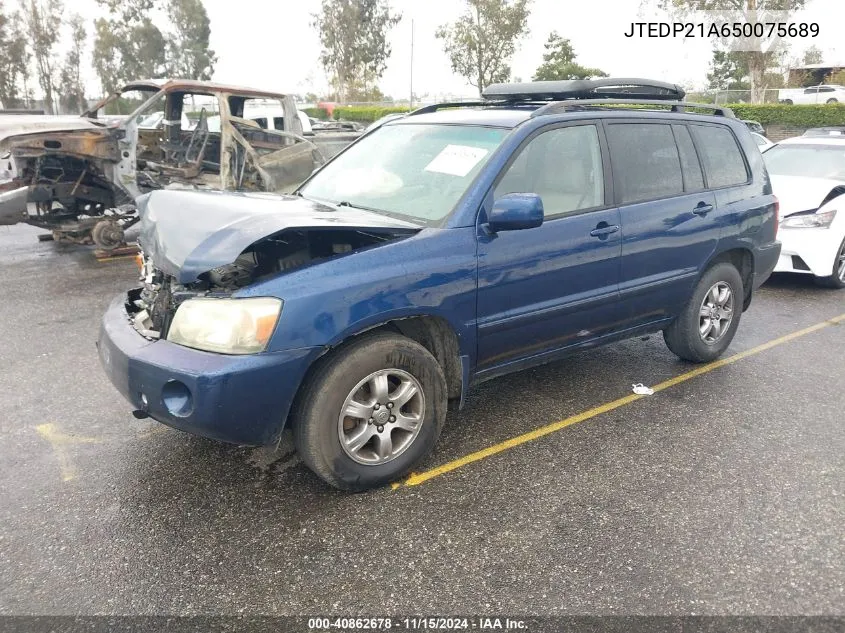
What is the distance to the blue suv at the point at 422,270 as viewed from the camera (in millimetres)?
2779

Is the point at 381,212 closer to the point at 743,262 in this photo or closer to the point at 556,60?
the point at 743,262

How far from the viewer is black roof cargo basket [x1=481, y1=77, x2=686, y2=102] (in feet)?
14.0

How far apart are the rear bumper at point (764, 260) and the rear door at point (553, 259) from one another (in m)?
1.68

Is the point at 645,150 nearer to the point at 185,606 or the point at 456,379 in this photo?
the point at 456,379

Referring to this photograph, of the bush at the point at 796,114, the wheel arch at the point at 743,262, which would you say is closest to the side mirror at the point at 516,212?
the wheel arch at the point at 743,262

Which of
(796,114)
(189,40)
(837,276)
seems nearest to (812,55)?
(796,114)

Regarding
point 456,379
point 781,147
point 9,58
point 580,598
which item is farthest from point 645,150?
point 9,58

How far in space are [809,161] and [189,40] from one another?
5815cm

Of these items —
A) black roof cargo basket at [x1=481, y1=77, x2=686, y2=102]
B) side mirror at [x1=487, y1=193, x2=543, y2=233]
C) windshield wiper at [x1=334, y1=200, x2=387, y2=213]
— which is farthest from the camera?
black roof cargo basket at [x1=481, y1=77, x2=686, y2=102]

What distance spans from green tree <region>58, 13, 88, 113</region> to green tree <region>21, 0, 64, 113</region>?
4.82 ft

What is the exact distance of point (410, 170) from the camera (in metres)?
3.79

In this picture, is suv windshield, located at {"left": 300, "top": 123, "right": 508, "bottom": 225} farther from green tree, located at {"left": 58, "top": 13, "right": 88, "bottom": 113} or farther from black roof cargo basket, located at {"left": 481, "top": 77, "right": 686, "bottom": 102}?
green tree, located at {"left": 58, "top": 13, "right": 88, "bottom": 113}

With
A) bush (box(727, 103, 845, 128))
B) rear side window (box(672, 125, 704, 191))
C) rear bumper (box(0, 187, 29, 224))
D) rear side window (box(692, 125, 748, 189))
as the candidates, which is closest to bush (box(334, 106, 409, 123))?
bush (box(727, 103, 845, 128))

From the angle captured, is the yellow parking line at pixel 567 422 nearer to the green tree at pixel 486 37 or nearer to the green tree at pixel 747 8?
the green tree at pixel 747 8
